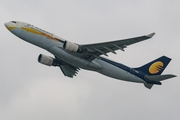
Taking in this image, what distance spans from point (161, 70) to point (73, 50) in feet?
48.9

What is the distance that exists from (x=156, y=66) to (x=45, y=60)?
15703mm

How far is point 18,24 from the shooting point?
53.4 metres

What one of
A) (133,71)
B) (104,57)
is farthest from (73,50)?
(133,71)

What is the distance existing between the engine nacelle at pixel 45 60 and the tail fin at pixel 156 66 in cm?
1219

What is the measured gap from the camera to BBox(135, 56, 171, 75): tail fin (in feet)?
197

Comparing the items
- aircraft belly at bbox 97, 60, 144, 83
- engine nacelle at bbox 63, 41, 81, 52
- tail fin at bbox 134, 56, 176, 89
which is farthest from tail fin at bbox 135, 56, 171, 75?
engine nacelle at bbox 63, 41, 81, 52

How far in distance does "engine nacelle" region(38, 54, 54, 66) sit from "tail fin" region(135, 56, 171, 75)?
12.2m

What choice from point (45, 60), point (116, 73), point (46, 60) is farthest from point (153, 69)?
point (45, 60)

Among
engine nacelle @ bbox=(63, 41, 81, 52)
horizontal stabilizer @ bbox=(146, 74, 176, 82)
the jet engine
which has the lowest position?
the jet engine

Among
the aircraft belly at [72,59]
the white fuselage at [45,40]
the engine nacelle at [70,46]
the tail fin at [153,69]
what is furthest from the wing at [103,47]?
the tail fin at [153,69]

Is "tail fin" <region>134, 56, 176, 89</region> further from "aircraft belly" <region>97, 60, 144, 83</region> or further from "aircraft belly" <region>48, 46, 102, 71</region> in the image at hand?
"aircraft belly" <region>48, 46, 102, 71</region>

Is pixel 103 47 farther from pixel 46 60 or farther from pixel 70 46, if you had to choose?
pixel 46 60

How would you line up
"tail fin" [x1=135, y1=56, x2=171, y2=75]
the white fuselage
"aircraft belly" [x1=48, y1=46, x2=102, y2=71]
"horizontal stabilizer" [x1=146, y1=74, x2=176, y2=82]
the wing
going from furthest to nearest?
"tail fin" [x1=135, y1=56, x2=171, y2=75]
"horizontal stabilizer" [x1=146, y1=74, x2=176, y2=82]
"aircraft belly" [x1=48, y1=46, x2=102, y2=71]
the white fuselage
the wing

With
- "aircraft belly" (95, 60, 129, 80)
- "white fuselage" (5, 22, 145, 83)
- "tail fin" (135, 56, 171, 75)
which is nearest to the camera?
"white fuselage" (5, 22, 145, 83)
